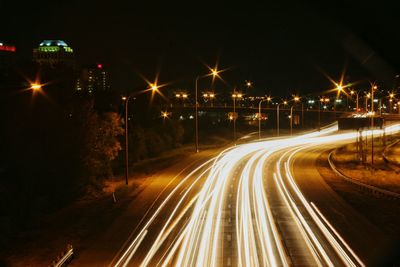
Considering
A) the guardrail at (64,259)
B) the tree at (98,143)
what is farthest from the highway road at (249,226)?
the tree at (98,143)

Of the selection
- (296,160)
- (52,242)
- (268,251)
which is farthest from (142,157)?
(268,251)

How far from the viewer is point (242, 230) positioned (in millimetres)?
24406

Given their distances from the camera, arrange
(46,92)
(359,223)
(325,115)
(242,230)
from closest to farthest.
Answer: (242,230) < (359,223) < (46,92) < (325,115)

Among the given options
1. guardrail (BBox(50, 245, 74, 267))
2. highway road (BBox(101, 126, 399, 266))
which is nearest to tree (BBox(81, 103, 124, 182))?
highway road (BBox(101, 126, 399, 266))

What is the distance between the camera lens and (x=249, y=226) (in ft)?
82.9

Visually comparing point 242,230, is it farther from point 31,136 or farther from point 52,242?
point 31,136

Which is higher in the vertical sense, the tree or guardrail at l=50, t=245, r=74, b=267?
the tree

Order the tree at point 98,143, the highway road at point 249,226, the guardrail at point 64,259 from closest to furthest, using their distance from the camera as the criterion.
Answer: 1. the guardrail at point 64,259
2. the highway road at point 249,226
3. the tree at point 98,143

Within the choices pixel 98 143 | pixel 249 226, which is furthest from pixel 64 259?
pixel 98 143

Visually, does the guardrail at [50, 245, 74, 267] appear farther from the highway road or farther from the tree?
the tree

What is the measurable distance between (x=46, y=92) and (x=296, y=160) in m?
28.0

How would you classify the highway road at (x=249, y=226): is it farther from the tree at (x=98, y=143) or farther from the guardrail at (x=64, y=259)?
the tree at (x=98, y=143)

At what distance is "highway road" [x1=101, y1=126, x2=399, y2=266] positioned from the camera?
1995 centimetres

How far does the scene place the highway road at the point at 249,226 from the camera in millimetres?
19953
